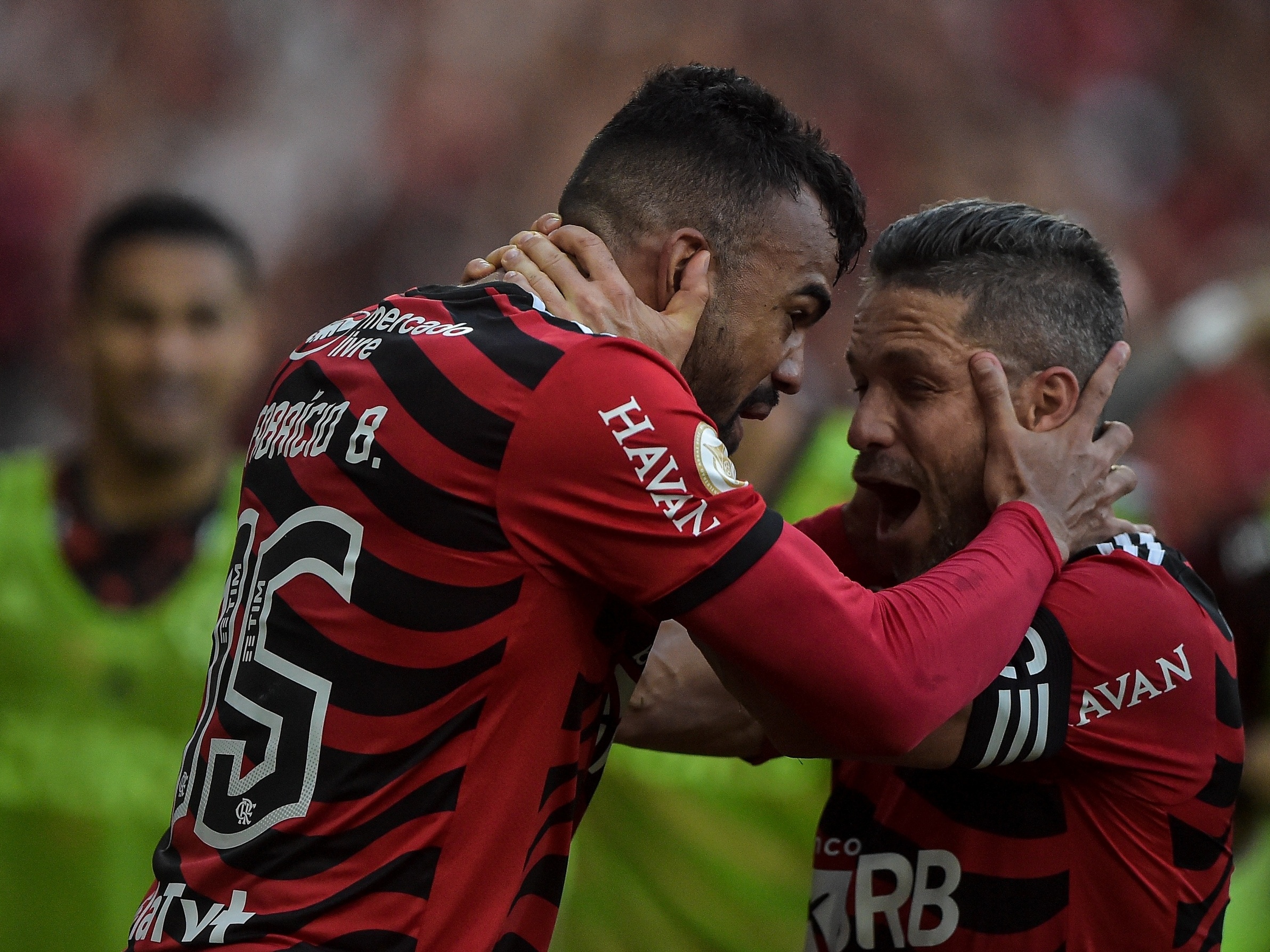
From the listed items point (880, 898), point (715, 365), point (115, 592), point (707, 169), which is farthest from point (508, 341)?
point (115, 592)

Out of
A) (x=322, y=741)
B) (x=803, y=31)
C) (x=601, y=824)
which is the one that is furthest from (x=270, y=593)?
(x=803, y=31)

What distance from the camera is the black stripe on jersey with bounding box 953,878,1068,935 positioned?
2.20 m

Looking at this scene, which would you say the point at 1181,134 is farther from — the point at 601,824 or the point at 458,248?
the point at 601,824

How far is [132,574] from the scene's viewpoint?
14.3 ft

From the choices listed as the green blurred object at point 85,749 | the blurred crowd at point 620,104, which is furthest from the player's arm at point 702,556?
the green blurred object at point 85,749

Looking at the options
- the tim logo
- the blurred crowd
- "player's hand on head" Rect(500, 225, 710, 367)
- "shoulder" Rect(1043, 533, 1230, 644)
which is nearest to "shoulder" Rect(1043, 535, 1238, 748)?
"shoulder" Rect(1043, 533, 1230, 644)

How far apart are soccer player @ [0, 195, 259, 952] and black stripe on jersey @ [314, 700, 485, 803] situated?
2543 millimetres

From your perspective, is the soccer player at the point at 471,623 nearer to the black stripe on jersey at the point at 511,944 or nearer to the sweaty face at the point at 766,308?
the black stripe on jersey at the point at 511,944

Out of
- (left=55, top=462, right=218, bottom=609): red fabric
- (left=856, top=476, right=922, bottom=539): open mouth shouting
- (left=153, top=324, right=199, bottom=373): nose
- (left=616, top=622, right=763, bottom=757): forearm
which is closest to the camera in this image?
(left=856, top=476, right=922, bottom=539): open mouth shouting

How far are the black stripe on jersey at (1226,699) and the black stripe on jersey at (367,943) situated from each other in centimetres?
135

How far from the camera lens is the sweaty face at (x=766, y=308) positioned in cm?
226

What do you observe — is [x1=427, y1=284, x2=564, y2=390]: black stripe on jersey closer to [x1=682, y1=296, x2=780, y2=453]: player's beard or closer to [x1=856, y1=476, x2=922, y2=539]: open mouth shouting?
[x1=682, y1=296, x2=780, y2=453]: player's beard

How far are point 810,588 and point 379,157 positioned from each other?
19.7 ft

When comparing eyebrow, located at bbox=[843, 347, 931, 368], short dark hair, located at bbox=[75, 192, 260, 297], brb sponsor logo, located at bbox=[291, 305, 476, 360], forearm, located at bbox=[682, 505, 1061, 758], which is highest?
short dark hair, located at bbox=[75, 192, 260, 297]
